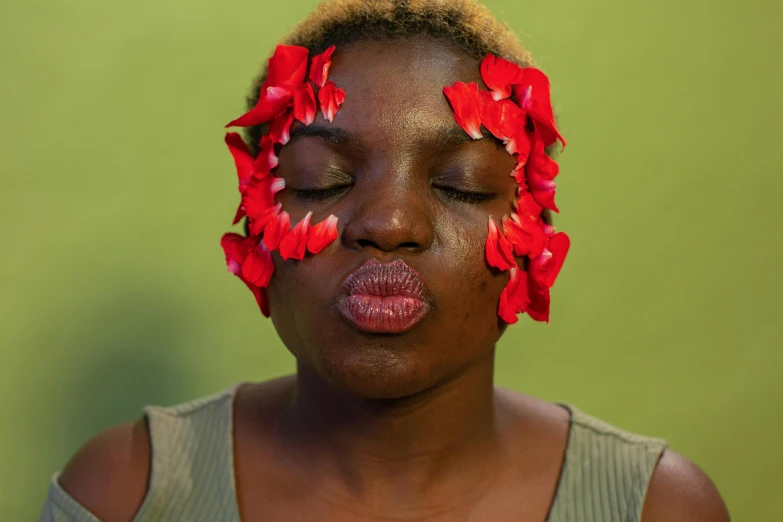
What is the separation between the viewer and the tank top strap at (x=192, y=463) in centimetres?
114

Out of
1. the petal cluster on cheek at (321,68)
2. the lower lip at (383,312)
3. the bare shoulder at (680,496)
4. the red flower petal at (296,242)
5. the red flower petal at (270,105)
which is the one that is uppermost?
the petal cluster on cheek at (321,68)

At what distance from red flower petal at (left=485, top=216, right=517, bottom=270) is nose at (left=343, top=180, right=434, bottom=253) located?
0.07 meters

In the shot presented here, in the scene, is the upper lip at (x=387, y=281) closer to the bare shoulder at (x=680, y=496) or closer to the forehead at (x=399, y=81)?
the forehead at (x=399, y=81)

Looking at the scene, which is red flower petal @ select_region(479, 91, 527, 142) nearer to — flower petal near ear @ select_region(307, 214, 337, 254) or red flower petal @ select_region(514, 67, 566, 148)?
red flower petal @ select_region(514, 67, 566, 148)

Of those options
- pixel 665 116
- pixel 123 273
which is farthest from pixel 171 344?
pixel 665 116

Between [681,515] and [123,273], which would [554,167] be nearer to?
[681,515]

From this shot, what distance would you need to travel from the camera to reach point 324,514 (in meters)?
1.11

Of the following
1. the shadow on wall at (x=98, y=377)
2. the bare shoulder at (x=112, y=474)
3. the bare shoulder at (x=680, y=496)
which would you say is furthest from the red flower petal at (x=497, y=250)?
the shadow on wall at (x=98, y=377)

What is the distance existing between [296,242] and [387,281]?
11 cm

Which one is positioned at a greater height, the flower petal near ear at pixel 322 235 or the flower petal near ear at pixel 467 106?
the flower petal near ear at pixel 467 106

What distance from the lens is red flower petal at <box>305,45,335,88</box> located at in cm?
104

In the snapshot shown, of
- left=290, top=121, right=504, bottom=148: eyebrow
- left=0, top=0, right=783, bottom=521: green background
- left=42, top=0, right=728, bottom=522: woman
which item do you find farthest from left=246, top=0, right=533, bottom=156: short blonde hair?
left=0, top=0, right=783, bottom=521: green background

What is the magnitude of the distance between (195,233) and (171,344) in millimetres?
186

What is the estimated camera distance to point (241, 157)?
3.63 feet
